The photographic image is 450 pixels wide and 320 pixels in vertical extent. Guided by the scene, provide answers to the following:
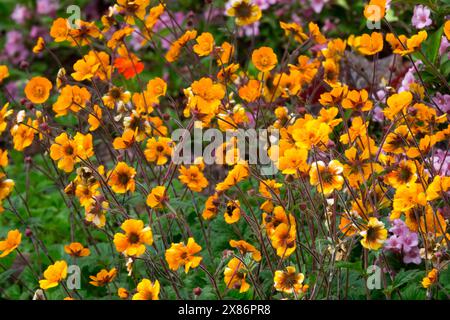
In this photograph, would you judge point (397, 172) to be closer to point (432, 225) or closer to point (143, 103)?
point (432, 225)

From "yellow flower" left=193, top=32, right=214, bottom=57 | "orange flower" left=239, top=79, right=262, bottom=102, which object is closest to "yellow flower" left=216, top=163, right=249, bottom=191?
"orange flower" left=239, top=79, right=262, bottom=102

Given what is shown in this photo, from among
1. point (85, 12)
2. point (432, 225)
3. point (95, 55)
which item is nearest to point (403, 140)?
point (432, 225)

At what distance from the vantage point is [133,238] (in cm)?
168

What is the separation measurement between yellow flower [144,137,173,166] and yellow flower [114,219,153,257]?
1.26 feet

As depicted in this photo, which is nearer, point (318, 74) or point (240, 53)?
point (318, 74)

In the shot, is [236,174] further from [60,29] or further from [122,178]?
[60,29]

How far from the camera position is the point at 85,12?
5.38 metres

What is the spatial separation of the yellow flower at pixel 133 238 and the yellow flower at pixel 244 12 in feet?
2.74

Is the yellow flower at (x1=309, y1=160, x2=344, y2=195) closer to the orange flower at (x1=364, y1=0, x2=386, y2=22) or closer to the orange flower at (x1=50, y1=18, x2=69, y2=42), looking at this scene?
the orange flower at (x1=364, y1=0, x2=386, y2=22)

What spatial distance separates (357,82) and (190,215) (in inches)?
48.8

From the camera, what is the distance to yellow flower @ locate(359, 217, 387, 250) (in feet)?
5.29

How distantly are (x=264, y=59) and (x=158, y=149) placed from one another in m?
0.37

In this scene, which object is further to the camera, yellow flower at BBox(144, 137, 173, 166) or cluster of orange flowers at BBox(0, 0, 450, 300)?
yellow flower at BBox(144, 137, 173, 166)

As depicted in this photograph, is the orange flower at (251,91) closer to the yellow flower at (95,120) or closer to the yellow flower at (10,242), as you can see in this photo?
the yellow flower at (95,120)
